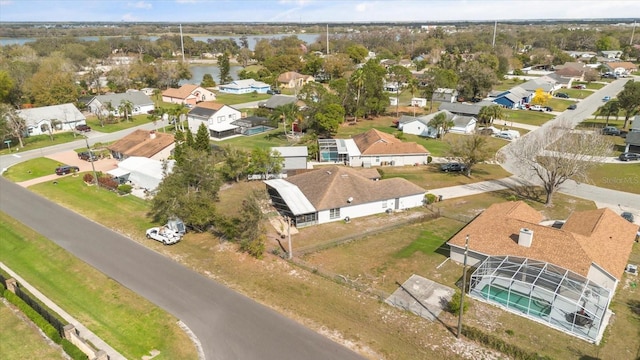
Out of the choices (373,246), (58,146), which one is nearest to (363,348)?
(373,246)

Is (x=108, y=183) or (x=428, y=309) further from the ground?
(x=108, y=183)

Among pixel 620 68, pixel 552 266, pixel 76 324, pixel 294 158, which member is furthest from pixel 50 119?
pixel 620 68

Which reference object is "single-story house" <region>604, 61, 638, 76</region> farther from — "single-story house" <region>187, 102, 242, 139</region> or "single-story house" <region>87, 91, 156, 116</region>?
"single-story house" <region>87, 91, 156, 116</region>

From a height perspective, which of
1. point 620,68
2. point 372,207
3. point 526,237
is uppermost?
point 620,68

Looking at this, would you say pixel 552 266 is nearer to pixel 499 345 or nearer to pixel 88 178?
pixel 499 345

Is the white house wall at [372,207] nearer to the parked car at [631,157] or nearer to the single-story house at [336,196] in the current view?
the single-story house at [336,196]

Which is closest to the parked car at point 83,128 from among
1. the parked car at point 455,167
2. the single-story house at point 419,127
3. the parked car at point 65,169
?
the parked car at point 65,169
